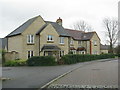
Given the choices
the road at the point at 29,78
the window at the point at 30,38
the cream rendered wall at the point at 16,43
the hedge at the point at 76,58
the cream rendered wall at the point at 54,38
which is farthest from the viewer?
the cream rendered wall at the point at 54,38

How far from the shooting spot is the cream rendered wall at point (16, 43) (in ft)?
101

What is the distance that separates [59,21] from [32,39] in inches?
449

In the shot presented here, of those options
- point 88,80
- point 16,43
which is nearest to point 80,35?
point 16,43

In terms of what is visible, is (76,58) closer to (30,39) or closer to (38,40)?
(38,40)

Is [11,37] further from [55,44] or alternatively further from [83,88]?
[83,88]

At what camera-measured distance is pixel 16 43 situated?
3247cm

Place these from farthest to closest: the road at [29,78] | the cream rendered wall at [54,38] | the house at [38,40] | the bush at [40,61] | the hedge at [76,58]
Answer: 1. the cream rendered wall at [54,38]
2. the house at [38,40]
3. the hedge at [76,58]
4. the bush at [40,61]
5. the road at [29,78]

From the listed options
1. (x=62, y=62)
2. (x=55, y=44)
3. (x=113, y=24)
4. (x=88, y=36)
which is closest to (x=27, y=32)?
(x=55, y=44)

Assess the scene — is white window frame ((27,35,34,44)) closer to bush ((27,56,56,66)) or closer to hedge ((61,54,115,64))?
bush ((27,56,56,66))

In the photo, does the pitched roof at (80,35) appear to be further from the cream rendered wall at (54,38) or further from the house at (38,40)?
the cream rendered wall at (54,38)

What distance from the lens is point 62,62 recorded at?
1083 inches

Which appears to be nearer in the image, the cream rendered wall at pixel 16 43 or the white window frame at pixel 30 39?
the cream rendered wall at pixel 16 43

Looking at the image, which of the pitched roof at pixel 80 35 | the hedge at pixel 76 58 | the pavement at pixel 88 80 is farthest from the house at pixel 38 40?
the pavement at pixel 88 80

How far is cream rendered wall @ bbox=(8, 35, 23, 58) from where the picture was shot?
30.8 m
